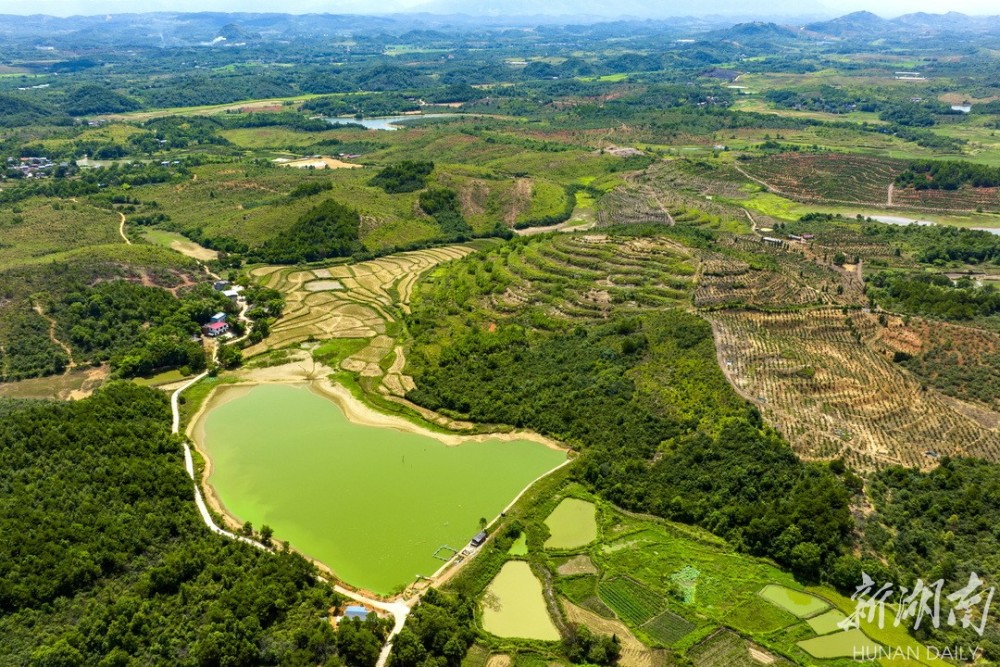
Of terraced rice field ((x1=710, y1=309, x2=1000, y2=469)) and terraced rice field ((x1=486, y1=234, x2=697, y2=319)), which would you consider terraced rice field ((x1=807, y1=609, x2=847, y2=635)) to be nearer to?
terraced rice field ((x1=710, y1=309, x2=1000, y2=469))

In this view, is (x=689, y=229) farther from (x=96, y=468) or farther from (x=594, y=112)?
(x=594, y=112)

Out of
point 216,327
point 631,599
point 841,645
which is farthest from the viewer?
point 216,327

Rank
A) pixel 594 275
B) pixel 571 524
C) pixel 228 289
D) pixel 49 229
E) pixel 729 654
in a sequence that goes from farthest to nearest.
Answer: pixel 49 229 < pixel 228 289 < pixel 594 275 < pixel 571 524 < pixel 729 654

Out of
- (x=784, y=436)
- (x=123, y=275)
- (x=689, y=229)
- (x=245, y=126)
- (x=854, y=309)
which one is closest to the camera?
(x=784, y=436)

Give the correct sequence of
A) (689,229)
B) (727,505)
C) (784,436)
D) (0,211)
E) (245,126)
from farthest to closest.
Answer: (245,126)
(0,211)
(689,229)
(784,436)
(727,505)

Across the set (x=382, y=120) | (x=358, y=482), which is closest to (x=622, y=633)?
(x=358, y=482)

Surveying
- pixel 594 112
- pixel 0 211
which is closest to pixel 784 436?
pixel 0 211

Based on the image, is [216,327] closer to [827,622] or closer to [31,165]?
[827,622]

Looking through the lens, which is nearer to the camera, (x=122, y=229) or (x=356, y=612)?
(x=356, y=612)
